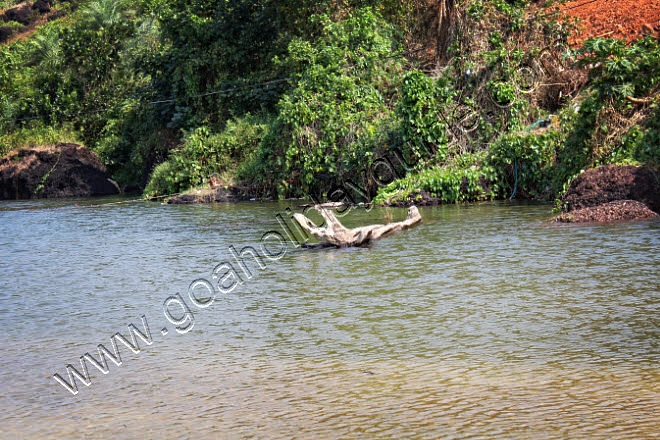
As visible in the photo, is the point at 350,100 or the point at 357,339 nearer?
the point at 357,339

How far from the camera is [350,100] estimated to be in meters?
22.5

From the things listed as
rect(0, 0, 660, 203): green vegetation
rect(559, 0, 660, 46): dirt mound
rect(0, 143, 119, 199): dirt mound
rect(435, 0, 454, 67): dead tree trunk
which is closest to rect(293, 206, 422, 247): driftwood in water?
rect(0, 0, 660, 203): green vegetation

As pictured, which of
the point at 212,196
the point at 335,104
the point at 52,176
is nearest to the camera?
the point at 335,104

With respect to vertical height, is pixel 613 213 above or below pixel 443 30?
below

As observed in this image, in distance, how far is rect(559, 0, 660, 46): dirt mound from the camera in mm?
21766

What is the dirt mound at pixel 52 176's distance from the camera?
96.9 ft

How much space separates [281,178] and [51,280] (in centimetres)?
1169

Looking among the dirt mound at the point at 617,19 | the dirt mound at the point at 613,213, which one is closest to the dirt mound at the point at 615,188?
the dirt mound at the point at 613,213

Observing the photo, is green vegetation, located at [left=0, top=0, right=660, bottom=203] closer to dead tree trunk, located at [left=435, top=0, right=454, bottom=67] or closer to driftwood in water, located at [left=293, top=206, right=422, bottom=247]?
dead tree trunk, located at [left=435, top=0, right=454, bottom=67]

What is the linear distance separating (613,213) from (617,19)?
10.5m

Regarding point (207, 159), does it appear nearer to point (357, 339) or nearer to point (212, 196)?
point (212, 196)

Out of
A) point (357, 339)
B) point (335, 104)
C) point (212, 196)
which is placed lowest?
point (357, 339)

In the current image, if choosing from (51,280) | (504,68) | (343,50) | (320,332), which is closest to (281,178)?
(343,50)

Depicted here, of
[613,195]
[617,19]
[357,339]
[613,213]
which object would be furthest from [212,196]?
[357,339]
